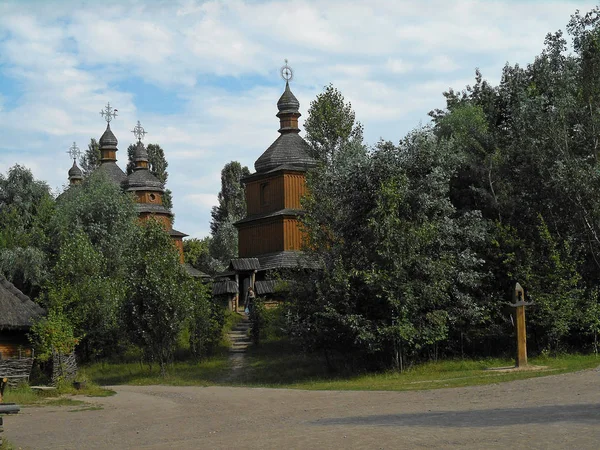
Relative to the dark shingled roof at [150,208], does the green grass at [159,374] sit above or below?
below

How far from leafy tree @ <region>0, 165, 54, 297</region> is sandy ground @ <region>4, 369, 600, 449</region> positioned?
2242cm

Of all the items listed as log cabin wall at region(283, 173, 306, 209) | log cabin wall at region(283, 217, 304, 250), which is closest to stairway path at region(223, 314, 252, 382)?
log cabin wall at region(283, 217, 304, 250)

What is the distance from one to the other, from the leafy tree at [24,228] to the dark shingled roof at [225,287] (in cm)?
953

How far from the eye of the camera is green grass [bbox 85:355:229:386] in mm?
32375

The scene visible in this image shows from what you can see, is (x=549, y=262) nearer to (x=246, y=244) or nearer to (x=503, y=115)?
(x=503, y=115)

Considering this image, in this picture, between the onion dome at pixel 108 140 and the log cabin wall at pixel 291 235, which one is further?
the onion dome at pixel 108 140

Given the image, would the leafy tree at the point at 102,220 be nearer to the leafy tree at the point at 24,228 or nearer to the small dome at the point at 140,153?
the leafy tree at the point at 24,228

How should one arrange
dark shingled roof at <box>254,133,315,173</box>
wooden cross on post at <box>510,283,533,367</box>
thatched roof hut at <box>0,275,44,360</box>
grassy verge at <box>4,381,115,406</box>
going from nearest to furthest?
grassy verge at <box>4,381,115,406</box> < wooden cross on post at <box>510,283,533,367</box> < thatched roof hut at <box>0,275,44,360</box> < dark shingled roof at <box>254,133,315,173</box>

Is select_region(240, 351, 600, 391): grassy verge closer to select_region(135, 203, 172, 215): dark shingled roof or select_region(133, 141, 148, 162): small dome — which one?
select_region(135, 203, 172, 215): dark shingled roof

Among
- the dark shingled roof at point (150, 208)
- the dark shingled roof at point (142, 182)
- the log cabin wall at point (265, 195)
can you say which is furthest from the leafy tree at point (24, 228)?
the log cabin wall at point (265, 195)

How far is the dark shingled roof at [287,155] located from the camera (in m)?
50.1

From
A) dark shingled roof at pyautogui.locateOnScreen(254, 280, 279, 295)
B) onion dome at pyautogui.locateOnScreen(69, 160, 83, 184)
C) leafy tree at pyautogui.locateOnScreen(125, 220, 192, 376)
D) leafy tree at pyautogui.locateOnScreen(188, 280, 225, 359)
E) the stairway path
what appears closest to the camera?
leafy tree at pyautogui.locateOnScreen(125, 220, 192, 376)

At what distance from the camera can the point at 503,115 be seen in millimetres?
36188

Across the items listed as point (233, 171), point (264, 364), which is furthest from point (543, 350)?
point (233, 171)
